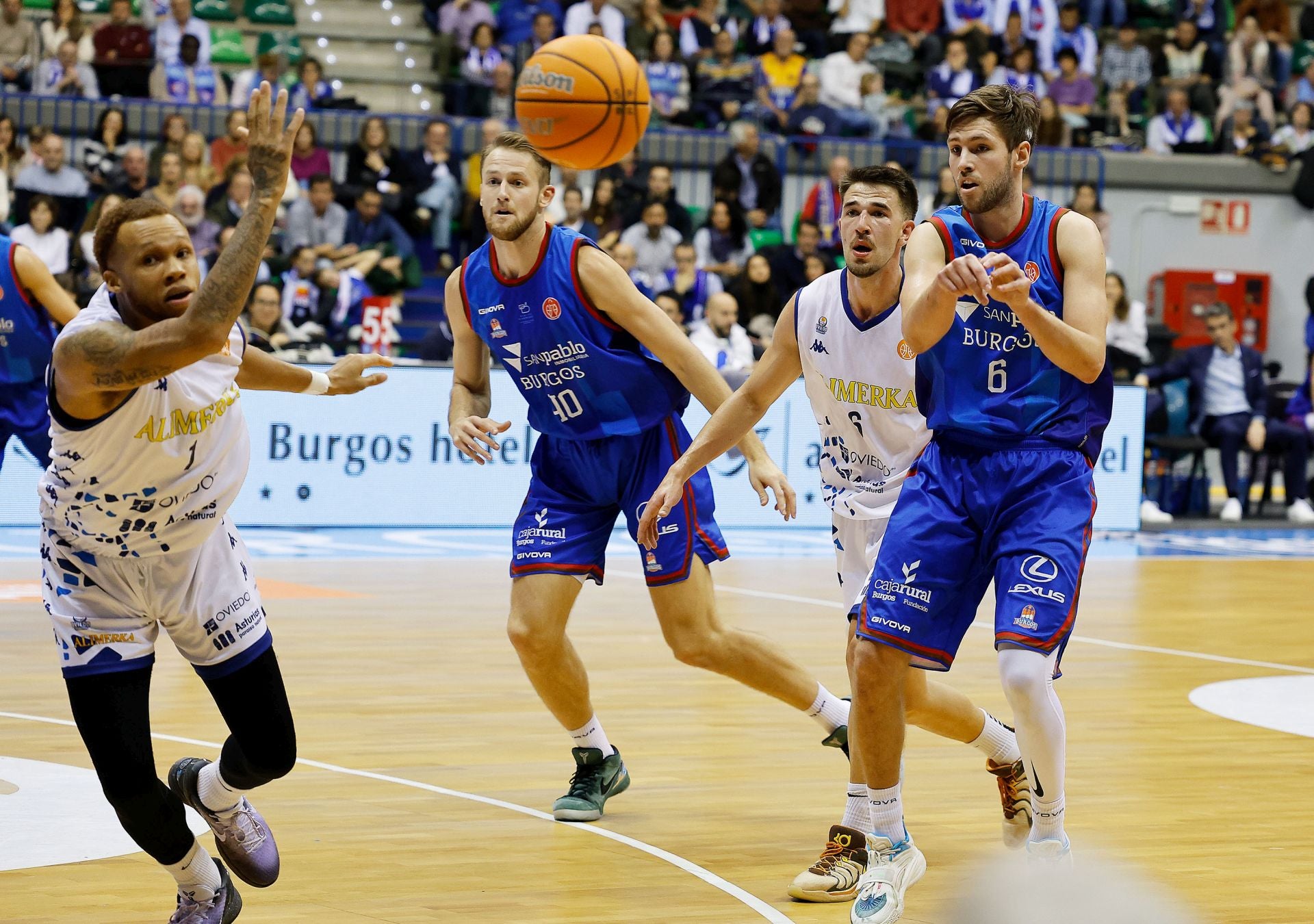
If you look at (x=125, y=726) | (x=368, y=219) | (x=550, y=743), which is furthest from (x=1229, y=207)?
(x=125, y=726)

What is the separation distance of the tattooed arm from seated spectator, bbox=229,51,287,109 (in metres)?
13.4

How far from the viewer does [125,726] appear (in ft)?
12.9

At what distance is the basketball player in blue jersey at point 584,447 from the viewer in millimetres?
5395

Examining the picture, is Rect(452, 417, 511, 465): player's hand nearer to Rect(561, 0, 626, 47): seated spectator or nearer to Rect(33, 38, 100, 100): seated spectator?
Rect(33, 38, 100, 100): seated spectator

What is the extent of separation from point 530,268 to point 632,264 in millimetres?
9138

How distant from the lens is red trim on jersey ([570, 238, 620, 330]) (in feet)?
18.1

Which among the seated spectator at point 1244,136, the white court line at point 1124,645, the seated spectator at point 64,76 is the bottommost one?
the white court line at point 1124,645

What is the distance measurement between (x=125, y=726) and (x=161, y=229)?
1.13 meters

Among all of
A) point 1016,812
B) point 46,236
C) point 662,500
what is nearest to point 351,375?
point 662,500

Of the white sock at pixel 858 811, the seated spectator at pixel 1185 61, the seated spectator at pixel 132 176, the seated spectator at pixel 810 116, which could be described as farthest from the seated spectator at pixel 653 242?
the white sock at pixel 858 811

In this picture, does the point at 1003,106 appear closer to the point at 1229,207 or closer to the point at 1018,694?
the point at 1018,694

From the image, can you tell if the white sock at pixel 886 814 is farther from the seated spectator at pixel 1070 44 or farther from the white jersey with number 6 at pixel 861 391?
the seated spectator at pixel 1070 44

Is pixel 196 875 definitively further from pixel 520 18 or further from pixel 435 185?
pixel 520 18

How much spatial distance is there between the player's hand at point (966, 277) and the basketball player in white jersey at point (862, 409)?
3.50 ft
